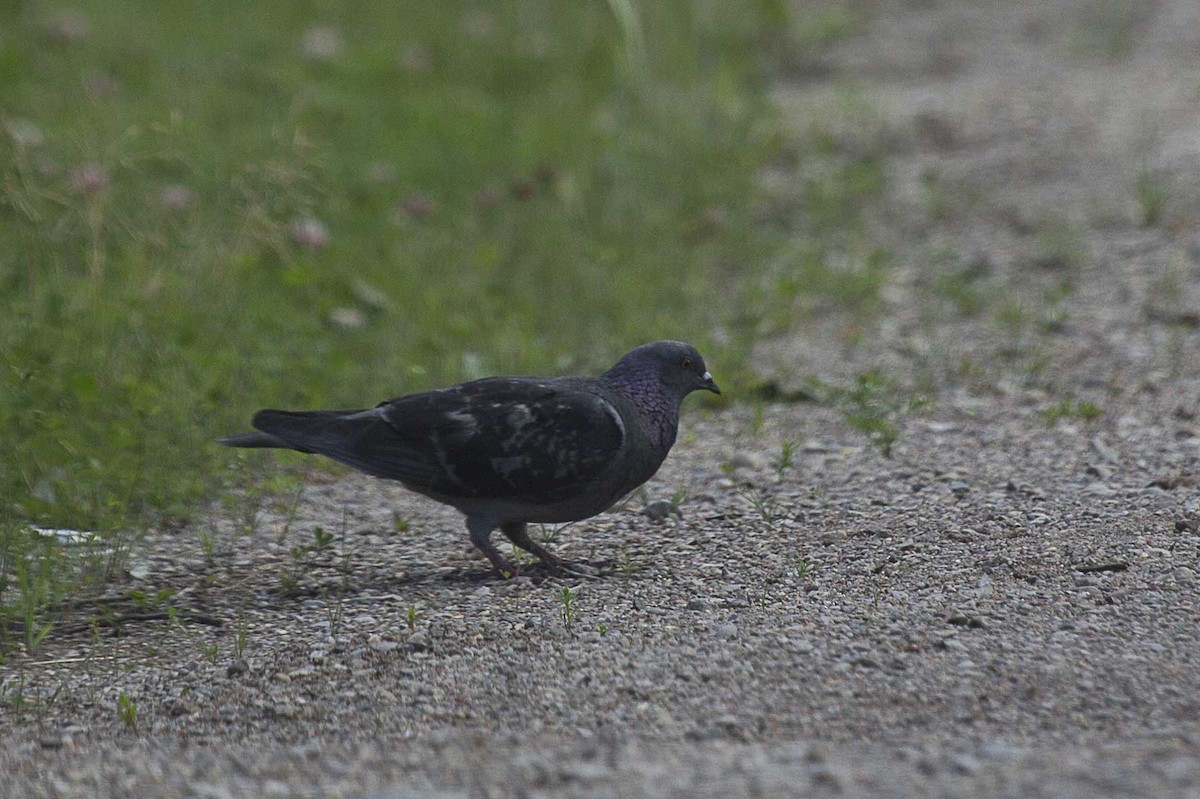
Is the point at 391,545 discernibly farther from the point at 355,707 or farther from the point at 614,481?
the point at 355,707

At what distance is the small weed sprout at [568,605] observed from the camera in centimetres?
396

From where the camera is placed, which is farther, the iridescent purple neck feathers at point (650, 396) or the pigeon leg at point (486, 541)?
the iridescent purple neck feathers at point (650, 396)

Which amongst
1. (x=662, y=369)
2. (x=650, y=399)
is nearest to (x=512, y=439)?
(x=650, y=399)

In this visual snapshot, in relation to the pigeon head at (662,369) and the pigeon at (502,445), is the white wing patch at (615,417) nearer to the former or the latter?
the pigeon at (502,445)

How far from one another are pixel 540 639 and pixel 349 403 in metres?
2.37

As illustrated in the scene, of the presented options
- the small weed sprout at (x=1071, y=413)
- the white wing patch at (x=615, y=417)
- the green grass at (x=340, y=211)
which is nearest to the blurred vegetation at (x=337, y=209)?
the green grass at (x=340, y=211)

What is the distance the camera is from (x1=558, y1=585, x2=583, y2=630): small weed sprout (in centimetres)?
396

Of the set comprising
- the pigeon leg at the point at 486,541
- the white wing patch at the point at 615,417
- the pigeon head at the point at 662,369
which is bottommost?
the pigeon leg at the point at 486,541

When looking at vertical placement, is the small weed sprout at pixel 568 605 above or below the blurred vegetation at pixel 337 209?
below

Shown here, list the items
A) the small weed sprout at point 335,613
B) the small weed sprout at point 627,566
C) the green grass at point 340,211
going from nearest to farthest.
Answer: the small weed sprout at point 335,613, the small weed sprout at point 627,566, the green grass at point 340,211

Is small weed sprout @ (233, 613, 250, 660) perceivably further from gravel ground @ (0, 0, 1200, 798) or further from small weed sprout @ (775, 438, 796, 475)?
small weed sprout @ (775, 438, 796, 475)

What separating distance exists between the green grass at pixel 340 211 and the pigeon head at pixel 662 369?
85 centimetres

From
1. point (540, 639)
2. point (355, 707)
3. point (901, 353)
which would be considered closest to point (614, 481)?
point (540, 639)

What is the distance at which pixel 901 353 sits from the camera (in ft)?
21.9
